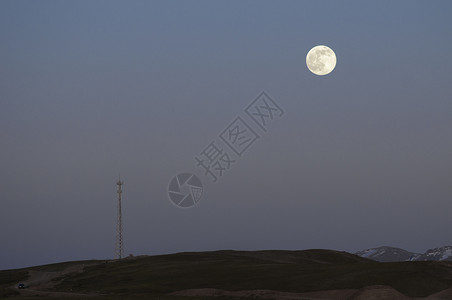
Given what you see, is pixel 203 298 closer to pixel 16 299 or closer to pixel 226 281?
pixel 226 281

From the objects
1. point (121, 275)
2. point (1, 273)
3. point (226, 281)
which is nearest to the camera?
point (226, 281)

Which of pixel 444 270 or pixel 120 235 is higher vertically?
pixel 120 235

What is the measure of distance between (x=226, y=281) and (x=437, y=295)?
92.6ft

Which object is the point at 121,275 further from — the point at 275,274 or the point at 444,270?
the point at 444,270

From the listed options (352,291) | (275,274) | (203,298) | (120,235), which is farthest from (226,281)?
(120,235)

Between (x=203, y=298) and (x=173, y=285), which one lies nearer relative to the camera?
(x=203, y=298)

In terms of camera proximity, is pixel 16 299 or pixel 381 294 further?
pixel 16 299

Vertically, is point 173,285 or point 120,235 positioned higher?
point 120,235

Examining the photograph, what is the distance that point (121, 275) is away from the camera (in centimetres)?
10531

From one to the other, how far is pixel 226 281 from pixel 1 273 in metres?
95.6

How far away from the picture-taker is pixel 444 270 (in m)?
77.2

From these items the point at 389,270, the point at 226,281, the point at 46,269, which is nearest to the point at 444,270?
the point at 389,270

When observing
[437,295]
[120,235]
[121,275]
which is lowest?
[437,295]

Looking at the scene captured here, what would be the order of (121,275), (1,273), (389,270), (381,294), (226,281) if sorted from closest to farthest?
(381,294), (389,270), (226,281), (121,275), (1,273)
